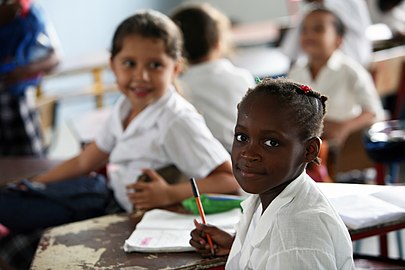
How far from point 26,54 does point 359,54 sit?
1.67m

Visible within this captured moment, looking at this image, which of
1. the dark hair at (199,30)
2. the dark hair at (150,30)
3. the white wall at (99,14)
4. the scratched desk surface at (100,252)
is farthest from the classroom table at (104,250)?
the white wall at (99,14)

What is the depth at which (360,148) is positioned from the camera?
324 cm

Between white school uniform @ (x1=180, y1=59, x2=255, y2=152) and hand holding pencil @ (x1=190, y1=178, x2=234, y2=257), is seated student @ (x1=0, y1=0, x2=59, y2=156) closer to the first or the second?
white school uniform @ (x1=180, y1=59, x2=255, y2=152)

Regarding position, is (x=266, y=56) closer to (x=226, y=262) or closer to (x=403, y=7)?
(x=403, y=7)

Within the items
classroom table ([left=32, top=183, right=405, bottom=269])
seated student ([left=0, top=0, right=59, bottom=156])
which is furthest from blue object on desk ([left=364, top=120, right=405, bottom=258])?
seated student ([left=0, top=0, right=59, bottom=156])

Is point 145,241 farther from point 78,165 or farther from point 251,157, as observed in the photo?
point 78,165

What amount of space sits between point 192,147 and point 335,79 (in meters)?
1.47

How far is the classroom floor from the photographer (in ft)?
11.0

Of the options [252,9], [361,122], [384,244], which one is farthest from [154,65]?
[252,9]

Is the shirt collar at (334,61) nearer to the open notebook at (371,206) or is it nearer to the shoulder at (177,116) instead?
the shoulder at (177,116)

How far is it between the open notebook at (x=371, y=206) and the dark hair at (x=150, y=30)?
2.39 ft

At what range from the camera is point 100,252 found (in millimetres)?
1671

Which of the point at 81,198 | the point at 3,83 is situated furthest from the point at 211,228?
the point at 3,83

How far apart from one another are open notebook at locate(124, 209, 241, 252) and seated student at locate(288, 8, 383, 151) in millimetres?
1360
